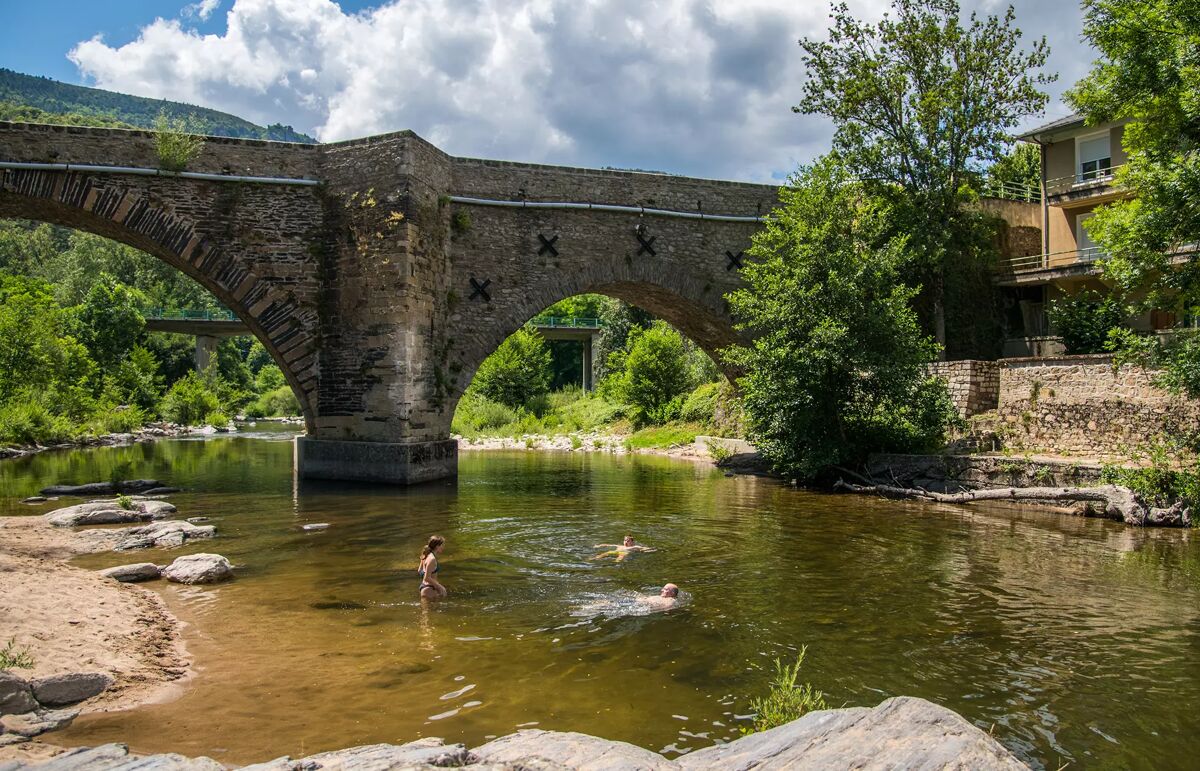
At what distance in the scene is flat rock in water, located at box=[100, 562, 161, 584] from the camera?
8.30 metres

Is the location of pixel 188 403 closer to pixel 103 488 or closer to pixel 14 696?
pixel 103 488

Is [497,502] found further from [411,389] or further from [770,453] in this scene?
[770,453]

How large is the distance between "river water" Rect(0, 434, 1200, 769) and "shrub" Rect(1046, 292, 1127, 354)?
8662 mm

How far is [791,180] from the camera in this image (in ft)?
62.3

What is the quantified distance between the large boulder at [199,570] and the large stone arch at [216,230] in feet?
25.6

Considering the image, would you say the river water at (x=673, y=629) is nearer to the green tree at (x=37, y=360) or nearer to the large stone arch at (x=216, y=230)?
the large stone arch at (x=216, y=230)

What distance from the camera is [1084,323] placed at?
2003 centimetres

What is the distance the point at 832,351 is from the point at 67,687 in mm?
14025

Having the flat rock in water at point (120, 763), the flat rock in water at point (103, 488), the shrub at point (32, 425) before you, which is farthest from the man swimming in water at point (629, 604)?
the shrub at point (32, 425)

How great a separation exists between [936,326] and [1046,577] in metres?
14.6

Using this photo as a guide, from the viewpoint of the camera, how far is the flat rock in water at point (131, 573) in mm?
8297

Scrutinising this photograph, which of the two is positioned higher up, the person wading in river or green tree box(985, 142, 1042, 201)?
green tree box(985, 142, 1042, 201)

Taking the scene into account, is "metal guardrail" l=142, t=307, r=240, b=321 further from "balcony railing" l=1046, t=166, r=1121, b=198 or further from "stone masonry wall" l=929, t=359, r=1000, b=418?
"balcony railing" l=1046, t=166, r=1121, b=198

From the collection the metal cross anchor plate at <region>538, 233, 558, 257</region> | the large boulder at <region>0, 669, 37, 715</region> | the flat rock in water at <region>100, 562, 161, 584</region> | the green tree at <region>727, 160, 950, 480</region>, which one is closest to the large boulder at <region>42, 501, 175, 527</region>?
the flat rock in water at <region>100, 562, 161, 584</region>
